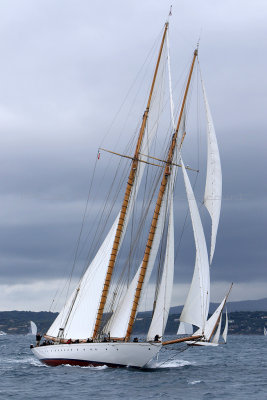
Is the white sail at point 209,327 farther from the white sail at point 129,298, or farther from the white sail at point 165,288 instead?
the white sail at point 129,298

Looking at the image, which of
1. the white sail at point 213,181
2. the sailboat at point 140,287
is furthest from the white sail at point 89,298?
the white sail at point 213,181

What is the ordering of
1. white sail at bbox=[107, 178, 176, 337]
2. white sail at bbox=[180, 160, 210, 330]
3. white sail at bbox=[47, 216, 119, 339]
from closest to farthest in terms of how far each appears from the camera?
white sail at bbox=[180, 160, 210, 330] < white sail at bbox=[107, 178, 176, 337] < white sail at bbox=[47, 216, 119, 339]

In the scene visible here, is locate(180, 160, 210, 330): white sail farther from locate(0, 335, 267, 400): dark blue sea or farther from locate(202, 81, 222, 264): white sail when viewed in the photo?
locate(0, 335, 267, 400): dark blue sea

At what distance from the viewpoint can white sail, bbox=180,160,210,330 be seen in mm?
58438

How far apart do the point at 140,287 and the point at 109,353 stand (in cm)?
574

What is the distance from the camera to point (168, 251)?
61.8 meters

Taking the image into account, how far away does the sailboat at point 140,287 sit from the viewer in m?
59.5

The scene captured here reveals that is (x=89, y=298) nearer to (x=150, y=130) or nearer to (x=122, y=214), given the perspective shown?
(x=122, y=214)

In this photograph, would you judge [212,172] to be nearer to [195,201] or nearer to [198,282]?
[195,201]

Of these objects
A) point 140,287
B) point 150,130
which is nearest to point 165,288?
point 140,287

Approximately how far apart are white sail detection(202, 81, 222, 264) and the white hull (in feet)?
30.4

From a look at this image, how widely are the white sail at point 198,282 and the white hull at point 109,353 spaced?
13.1 ft

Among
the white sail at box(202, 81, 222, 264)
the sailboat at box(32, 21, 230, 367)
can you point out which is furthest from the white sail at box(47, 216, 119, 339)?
the white sail at box(202, 81, 222, 264)

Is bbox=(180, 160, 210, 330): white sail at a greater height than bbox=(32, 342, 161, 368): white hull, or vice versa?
bbox=(180, 160, 210, 330): white sail
